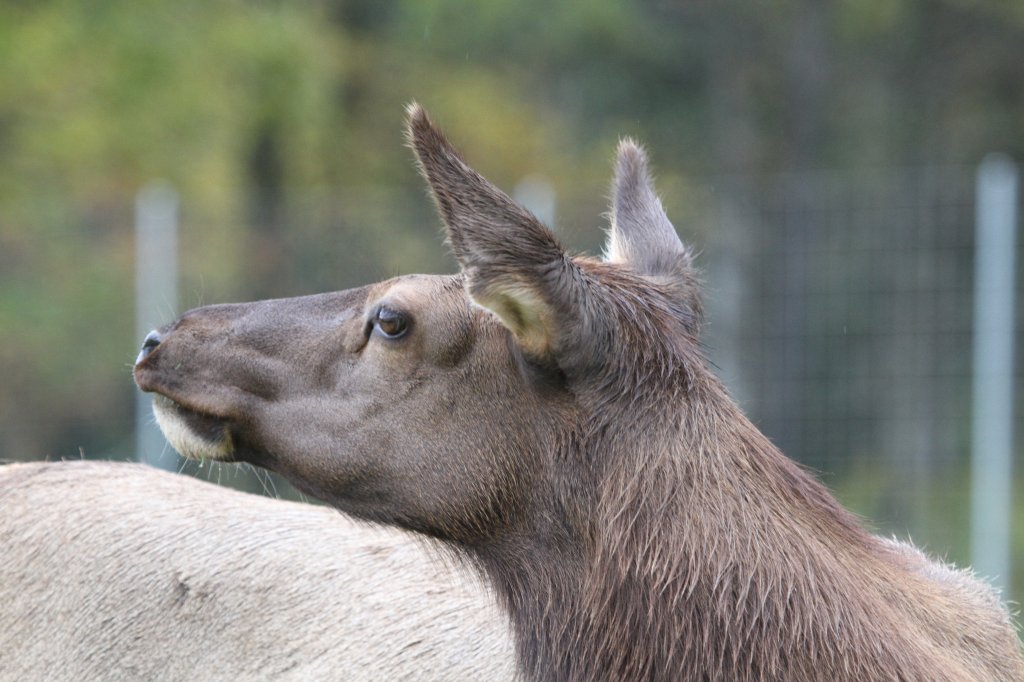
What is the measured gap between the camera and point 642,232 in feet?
14.3

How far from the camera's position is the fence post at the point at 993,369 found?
10.5m

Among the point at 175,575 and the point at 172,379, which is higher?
the point at 172,379

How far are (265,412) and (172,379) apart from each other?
0.97ft

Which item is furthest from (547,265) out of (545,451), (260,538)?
(260,538)

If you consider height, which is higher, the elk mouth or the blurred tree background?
the blurred tree background

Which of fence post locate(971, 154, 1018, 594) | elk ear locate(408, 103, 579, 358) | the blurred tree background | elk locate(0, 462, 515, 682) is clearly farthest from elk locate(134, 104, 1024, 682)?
fence post locate(971, 154, 1018, 594)

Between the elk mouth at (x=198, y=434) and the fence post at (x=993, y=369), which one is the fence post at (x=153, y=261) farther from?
the elk mouth at (x=198, y=434)

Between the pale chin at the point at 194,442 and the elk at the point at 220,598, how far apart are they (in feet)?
1.53

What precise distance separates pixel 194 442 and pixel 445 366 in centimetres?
81

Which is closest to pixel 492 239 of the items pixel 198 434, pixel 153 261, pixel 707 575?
pixel 707 575

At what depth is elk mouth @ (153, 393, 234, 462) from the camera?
163 inches

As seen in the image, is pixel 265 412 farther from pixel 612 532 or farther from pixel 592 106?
pixel 592 106

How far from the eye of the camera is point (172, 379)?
4.17 m

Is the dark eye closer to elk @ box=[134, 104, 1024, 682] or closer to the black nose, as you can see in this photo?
elk @ box=[134, 104, 1024, 682]
